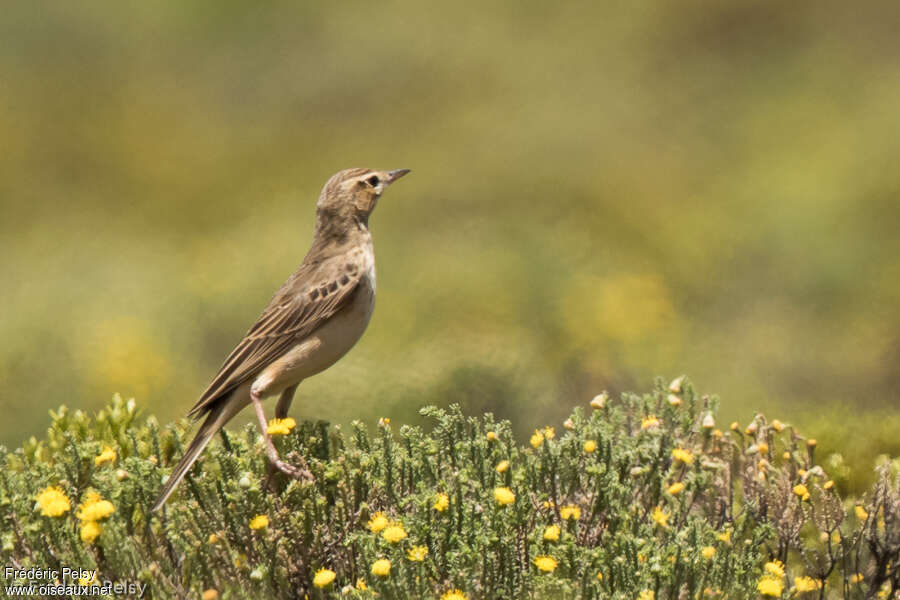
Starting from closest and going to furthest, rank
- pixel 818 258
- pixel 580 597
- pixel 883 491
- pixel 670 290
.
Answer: pixel 580 597, pixel 883 491, pixel 670 290, pixel 818 258

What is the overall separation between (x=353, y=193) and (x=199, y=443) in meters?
1.66

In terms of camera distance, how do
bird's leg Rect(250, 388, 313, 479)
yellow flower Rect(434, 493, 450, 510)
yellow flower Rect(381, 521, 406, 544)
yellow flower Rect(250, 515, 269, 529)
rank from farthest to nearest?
bird's leg Rect(250, 388, 313, 479), yellow flower Rect(434, 493, 450, 510), yellow flower Rect(250, 515, 269, 529), yellow flower Rect(381, 521, 406, 544)

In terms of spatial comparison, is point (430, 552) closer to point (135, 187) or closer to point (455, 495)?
point (455, 495)

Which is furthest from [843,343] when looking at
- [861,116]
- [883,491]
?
[861,116]

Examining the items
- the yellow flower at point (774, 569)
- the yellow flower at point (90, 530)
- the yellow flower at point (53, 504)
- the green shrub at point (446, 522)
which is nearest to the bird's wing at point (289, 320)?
the green shrub at point (446, 522)

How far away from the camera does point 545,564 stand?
159 inches

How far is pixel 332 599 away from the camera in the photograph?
4.55 metres

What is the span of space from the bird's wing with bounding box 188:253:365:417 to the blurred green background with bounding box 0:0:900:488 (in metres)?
1.58

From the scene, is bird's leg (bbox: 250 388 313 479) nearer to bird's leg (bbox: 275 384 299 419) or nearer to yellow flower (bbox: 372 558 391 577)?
bird's leg (bbox: 275 384 299 419)

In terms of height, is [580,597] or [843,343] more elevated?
[843,343]

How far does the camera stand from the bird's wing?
5.50m

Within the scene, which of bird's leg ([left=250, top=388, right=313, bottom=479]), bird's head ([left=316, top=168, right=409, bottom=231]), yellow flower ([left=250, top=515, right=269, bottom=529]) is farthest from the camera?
bird's head ([left=316, top=168, right=409, bottom=231])

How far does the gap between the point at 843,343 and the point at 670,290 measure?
1.46m

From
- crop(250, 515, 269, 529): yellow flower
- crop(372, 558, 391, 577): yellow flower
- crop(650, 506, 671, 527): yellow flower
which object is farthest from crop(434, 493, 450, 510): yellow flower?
crop(650, 506, 671, 527): yellow flower
